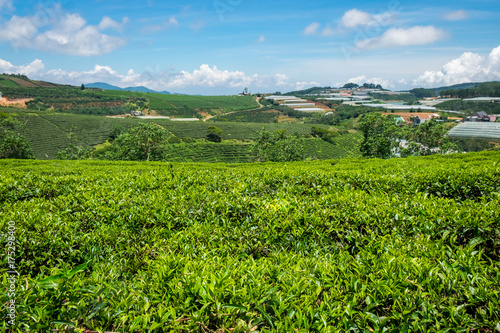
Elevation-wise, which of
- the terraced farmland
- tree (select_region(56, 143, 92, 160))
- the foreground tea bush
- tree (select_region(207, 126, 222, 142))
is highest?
the terraced farmland

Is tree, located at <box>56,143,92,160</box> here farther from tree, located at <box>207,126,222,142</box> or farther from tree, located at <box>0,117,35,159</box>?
tree, located at <box>207,126,222,142</box>

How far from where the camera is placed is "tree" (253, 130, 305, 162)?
40.6m

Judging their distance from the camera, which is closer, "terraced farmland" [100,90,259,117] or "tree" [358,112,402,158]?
"tree" [358,112,402,158]

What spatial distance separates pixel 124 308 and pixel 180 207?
232 cm

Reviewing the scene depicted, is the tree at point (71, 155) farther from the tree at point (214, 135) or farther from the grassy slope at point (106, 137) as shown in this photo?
the tree at point (214, 135)

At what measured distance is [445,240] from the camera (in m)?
3.42

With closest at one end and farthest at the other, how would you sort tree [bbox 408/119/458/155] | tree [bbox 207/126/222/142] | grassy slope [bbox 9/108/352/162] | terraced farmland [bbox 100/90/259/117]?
tree [bbox 408/119/458/155] → grassy slope [bbox 9/108/352/162] → tree [bbox 207/126/222/142] → terraced farmland [bbox 100/90/259/117]

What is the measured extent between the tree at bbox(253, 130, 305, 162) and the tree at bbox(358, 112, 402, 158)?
10.5m

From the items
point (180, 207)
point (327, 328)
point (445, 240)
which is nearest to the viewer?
point (327, 328)

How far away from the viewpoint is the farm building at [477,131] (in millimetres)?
54562

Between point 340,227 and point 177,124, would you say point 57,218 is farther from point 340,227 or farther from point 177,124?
point 177,124

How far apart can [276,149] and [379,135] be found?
16.4m

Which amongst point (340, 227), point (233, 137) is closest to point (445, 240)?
point (340, 227)

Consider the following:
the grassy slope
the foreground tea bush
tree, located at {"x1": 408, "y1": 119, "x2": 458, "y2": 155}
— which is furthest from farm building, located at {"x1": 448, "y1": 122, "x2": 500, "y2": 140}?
the foreground tea bush
